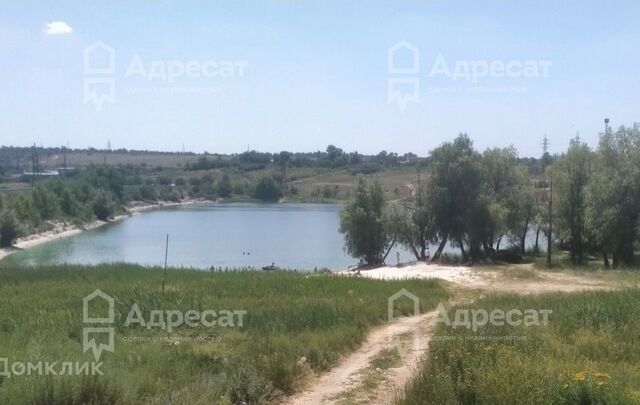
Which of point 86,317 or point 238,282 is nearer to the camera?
point 86,317

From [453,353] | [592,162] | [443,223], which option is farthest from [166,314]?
[592,162]

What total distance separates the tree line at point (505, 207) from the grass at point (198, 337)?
16276 millimetres

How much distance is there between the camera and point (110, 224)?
98312mm

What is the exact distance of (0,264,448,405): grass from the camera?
7719 mm

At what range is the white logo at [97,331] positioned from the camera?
33.0ft

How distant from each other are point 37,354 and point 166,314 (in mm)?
5526

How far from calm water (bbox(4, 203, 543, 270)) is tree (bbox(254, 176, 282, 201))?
43521 mm

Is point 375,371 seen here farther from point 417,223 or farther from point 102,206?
point 102,206

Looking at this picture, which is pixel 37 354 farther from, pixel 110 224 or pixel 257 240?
pixel 110 224

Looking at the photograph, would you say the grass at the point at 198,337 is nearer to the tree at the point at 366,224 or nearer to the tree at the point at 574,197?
the tree at the point at 574,197

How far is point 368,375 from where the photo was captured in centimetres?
984

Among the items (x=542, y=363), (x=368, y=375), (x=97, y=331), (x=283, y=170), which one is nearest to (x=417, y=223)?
(x=97, y=331)

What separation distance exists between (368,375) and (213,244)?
56905 millimetres

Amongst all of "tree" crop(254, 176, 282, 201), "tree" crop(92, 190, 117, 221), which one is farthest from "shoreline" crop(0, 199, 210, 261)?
"tree" crop(254, 176, 282, 201)
